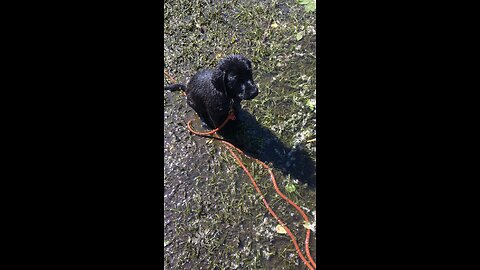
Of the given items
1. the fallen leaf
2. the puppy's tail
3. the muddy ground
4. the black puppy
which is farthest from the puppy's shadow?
the puppy's tail

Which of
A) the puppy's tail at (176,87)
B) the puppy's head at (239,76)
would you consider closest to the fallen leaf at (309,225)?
the puppy's head at (239,76)

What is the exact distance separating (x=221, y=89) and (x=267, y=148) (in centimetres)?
94

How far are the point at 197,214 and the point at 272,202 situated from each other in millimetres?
763

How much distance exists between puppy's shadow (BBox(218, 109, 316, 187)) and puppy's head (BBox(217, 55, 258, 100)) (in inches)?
32.7

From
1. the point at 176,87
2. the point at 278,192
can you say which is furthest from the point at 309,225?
the point at 176,87

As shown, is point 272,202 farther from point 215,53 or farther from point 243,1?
point 243,1

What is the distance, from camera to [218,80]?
3725mm

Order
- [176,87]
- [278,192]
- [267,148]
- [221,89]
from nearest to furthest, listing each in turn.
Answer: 1. [221,89]
2. [278,192]
3. [267,148]
4. [176,87]

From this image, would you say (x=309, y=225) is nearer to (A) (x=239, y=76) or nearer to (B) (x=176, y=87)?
(A) (x=239, y=76)

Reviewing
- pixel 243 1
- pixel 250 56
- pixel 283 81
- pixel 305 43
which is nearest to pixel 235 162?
pixel 283 81

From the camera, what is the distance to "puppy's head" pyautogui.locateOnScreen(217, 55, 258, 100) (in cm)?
356

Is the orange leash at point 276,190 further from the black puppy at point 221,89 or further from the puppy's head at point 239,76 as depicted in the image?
the puppy's head at point 239,76

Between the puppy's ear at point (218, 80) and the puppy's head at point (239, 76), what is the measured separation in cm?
3

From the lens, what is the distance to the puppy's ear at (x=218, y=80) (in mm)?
3672
